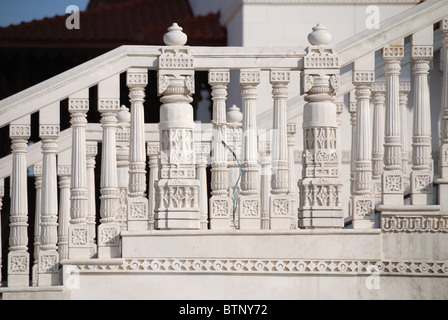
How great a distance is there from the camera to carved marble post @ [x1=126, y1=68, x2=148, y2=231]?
503 inches

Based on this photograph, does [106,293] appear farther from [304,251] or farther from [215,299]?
[304,251]

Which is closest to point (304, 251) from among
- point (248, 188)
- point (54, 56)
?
point (248, 188)

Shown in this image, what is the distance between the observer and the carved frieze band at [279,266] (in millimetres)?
12641

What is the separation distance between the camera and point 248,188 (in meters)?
12.8

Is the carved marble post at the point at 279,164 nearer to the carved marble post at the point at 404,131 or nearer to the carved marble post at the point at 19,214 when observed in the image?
the carved marble post at the point at 404,131

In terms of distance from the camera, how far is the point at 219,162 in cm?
1346

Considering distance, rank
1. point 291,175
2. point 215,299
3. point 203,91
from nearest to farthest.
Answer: point 215,299, point 291,175, point 203,91

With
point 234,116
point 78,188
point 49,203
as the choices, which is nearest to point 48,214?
point 49,203

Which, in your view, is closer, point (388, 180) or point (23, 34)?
point (388, 180)

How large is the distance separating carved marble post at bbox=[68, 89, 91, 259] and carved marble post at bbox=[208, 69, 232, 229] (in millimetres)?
1507

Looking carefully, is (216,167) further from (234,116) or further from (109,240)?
(234,116)

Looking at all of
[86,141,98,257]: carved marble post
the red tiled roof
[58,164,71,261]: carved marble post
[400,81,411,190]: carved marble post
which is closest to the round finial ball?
[400,81,411,190]: carved marble post

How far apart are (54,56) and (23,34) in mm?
742
